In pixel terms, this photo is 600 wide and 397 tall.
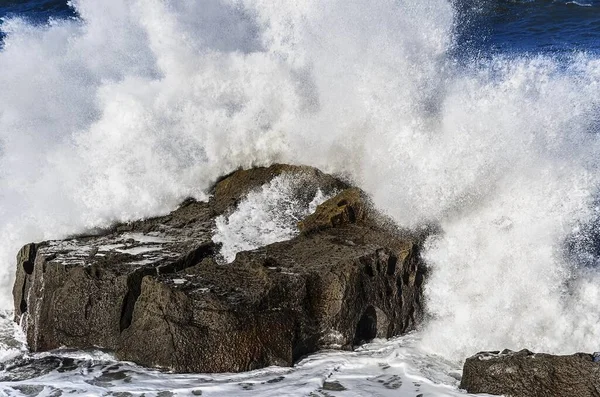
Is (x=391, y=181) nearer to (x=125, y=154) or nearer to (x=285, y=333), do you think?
(x=285, y=333)

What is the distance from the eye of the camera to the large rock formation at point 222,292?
4383 millimetres

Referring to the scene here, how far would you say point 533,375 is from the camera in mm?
3982

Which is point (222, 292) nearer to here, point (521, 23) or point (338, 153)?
point (338, 153)

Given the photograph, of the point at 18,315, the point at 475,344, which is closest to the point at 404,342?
the point at 475,344

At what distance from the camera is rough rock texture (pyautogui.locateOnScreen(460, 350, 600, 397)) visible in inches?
153

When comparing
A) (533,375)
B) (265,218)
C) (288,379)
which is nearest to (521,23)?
(265,218)

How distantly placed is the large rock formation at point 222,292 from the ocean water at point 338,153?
0.46 feet

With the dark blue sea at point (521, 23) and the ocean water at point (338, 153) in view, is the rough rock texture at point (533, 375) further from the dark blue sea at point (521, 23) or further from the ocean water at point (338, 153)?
the dark blue sea at point (521, 23)

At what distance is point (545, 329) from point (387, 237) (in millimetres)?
1229

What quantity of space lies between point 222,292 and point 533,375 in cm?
189

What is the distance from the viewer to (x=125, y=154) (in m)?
6.20

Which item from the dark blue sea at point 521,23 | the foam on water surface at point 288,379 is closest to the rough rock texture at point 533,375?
the foam on water surface at point 288,379

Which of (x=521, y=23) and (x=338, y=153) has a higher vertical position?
(x=521, y=23)

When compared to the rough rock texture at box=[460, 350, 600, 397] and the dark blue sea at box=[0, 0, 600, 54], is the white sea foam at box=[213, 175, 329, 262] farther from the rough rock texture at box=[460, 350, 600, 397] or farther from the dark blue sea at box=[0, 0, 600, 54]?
the dark blue sea at box=[0, 0, 600, 54]
